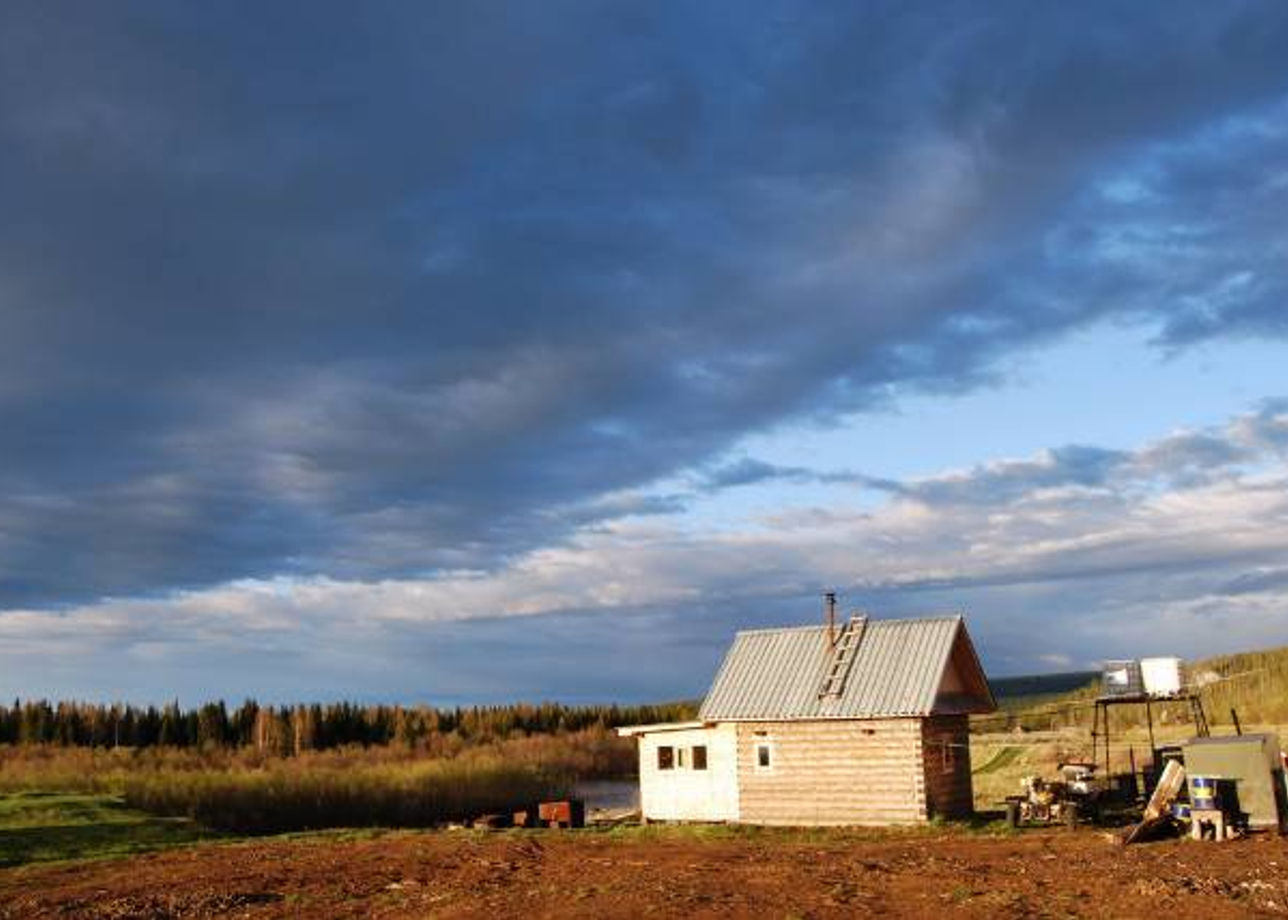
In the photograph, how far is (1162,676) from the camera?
3309 cm

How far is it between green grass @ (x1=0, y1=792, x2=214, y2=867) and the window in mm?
16785

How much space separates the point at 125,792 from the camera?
45.9 metres

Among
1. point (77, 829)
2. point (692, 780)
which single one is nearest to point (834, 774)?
point (692, 780)

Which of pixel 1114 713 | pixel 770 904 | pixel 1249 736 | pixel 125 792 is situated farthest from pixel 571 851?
pixel 1114 713

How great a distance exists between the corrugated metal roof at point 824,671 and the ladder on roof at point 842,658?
0.43 feet

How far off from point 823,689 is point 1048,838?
7.99 metres

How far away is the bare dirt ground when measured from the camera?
18.7m

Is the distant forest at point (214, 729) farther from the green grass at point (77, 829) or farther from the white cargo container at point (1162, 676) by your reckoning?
the white cargo container at point (1162, 676)

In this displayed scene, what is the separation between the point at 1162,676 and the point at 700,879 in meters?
16.8

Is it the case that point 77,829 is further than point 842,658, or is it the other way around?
point 77,829

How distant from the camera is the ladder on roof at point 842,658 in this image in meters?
34.4

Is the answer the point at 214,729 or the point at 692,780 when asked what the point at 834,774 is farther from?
the point at 214,729

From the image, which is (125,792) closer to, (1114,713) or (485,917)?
(485,917)

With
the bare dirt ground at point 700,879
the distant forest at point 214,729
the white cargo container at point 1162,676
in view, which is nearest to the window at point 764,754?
the bare dirt ground at point 700,879
